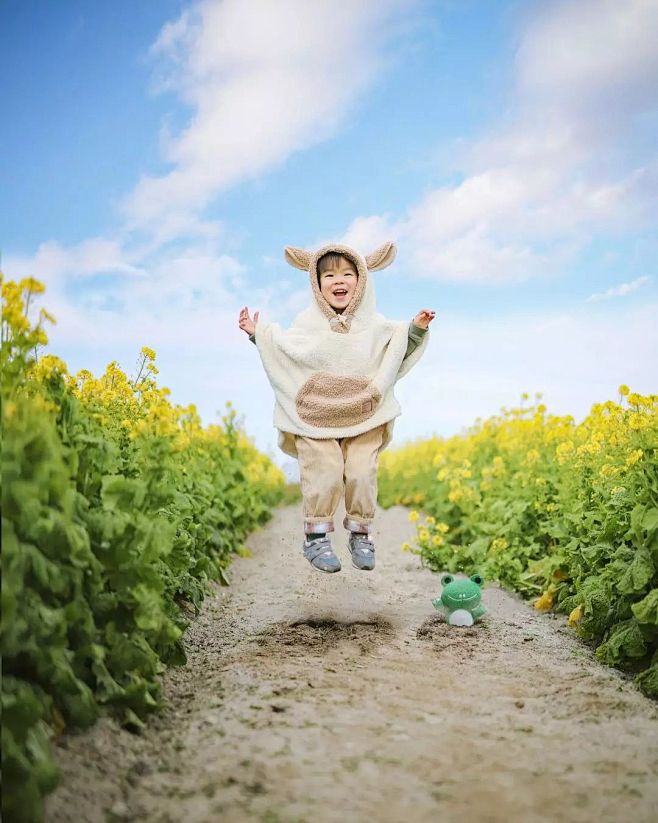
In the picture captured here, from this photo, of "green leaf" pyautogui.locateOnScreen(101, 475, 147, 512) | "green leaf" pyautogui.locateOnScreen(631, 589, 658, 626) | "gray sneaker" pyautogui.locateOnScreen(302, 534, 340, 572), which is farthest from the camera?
"gray sneaker" pyautogui.locateOnScreen(302, 534, 340, 572)

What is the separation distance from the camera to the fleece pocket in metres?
4.54

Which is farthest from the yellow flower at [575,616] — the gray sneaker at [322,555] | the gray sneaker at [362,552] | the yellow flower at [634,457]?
the gray sneaker at [322,555]

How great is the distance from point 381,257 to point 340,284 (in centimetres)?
36

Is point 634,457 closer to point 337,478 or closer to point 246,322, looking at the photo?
point 337,478

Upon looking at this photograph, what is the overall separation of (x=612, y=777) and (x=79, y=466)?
2.11m

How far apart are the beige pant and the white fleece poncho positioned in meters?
0.09

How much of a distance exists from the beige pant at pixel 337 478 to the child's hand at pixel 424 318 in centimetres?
62

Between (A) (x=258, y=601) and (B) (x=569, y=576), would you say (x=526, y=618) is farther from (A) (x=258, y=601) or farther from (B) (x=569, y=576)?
(A) (x=258, y=601)

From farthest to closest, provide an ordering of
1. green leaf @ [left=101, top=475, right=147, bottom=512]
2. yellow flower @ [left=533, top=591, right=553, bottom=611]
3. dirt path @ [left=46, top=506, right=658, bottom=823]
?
yellow flower @ [left=533, top=591, right=553, bottom=611] < green leaf @ [left=101, top=475, right=147, bottom=512] < dirt path @ [left=46, top=506, right=658, bottom=823]

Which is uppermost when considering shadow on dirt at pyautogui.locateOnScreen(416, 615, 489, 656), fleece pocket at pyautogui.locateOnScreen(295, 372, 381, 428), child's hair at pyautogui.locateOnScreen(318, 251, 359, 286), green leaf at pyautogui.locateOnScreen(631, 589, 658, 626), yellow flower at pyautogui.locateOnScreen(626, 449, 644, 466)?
child's hair at pyautogui.locateOnScreen(318, 251, 359, 286)

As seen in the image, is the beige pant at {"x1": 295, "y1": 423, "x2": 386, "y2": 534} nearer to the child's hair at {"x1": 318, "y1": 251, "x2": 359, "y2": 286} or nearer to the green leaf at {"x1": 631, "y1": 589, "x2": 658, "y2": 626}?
the child's hair at {"x1": 318, "y1": 251, "x2": 359, "y2": 286}

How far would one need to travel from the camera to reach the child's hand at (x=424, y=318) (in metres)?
4.56

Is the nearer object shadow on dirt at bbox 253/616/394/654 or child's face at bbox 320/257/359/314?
shadow on dirt at bbox 253/616/394/654

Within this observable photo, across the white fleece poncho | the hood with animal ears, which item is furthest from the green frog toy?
the hood with animal ears
